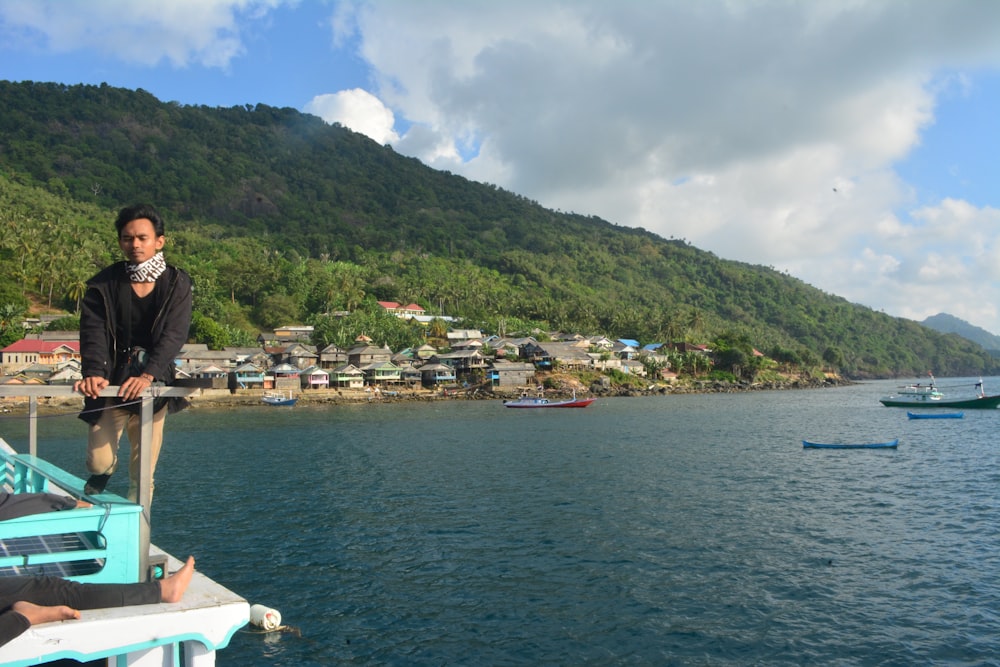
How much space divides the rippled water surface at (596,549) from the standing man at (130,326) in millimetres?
7154

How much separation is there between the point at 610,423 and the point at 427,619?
121 ft

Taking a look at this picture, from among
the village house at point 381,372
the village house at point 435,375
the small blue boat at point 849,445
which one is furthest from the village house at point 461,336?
the small blue boat at point 849,445

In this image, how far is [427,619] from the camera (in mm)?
12023

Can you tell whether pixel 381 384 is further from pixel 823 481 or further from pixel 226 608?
pixel 226 608

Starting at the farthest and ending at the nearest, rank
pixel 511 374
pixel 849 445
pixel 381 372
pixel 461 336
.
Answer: pixel 461 336
pixel 511 374
pixel 381 372
pixel 849 445

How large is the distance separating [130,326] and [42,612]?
2.02 metres

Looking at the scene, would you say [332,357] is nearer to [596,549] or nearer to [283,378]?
[283,378]

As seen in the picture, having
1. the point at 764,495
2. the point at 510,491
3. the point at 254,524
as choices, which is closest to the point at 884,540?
the point at 764,495

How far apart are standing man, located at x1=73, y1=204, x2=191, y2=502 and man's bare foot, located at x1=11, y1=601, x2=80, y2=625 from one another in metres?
1.12

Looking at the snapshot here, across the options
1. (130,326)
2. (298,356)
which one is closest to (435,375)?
(298,356)

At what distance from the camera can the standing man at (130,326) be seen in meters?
4.71

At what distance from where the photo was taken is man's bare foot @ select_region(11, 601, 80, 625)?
3631mm

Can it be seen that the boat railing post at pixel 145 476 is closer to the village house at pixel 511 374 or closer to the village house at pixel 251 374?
A: the village house at pixel 251 374

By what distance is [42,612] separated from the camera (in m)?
3.68
